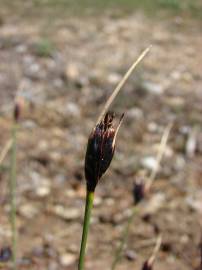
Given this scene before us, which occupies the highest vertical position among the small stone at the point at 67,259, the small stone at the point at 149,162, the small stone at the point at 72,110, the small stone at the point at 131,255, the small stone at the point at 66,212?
the small stone at the point at 72,110

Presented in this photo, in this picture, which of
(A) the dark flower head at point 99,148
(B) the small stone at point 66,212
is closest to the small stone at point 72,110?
(B) the small stone at point 66,212

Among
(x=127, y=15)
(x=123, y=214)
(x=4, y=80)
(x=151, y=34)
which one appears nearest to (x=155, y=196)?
(x=123, y=214)

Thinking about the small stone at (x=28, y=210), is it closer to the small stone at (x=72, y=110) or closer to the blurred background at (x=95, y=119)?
the blurred background at (x=95, y=119)

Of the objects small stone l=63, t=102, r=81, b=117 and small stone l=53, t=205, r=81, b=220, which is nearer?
small stone l=53, t=205, r=81, b=220

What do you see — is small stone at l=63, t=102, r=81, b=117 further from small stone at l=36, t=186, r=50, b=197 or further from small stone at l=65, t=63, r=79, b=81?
small stone at l=36, t=186, r=50, b=197

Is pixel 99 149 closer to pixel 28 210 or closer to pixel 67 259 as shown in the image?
pixel 67 259

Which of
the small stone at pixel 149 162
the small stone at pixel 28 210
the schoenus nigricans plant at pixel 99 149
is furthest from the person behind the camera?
the small stone at pixel 149 162

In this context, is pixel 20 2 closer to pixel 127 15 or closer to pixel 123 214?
pixel 127 15

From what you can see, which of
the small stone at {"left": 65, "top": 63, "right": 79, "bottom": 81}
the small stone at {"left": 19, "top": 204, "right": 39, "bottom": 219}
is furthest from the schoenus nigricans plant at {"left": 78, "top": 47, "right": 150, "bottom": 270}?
the small stone at {"left": 65, "top": 63, "right": 79, "bottom": 81}
